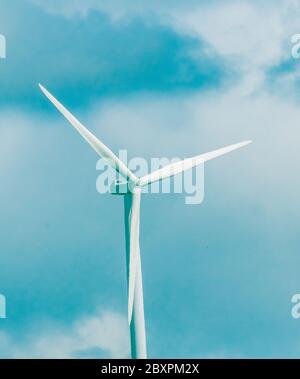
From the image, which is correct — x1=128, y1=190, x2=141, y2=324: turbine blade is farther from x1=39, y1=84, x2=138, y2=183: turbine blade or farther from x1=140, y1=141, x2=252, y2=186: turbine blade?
x1=140, y1=141, x2=252, y2=186: turbine blade

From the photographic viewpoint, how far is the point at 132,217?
44.6 m

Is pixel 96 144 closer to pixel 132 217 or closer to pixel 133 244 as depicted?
pixel 132 217

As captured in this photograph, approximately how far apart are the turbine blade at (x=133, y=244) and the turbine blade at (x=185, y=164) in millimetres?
1600

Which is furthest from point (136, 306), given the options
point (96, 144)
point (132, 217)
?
point (96, 144)

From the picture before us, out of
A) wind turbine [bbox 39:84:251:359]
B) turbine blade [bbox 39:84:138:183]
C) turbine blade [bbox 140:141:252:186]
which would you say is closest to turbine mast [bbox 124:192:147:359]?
wind turbine [bbox 39:84:251:359]

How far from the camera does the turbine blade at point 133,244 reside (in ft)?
143

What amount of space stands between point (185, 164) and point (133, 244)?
539 centimetres

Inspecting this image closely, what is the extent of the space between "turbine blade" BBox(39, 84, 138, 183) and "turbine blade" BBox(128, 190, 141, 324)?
39.6 inches

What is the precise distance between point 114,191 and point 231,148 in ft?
21.9

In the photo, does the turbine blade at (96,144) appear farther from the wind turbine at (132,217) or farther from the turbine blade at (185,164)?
the turbine blade at (185,164)

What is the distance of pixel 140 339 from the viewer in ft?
149
